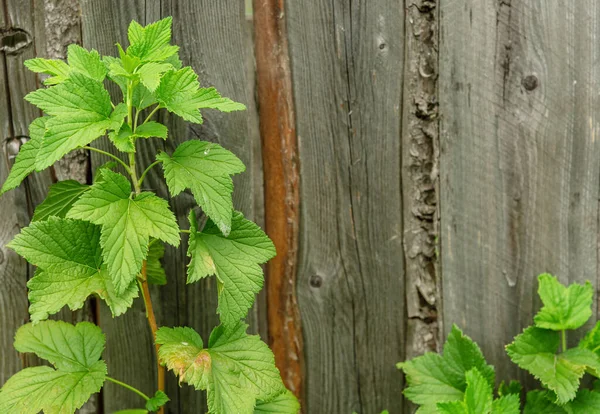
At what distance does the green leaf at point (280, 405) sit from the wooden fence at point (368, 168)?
274 millimetres

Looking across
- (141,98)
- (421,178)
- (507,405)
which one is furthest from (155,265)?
(507,405)

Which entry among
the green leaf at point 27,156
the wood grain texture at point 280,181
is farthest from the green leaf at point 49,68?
the wood grain texture at point 280,181

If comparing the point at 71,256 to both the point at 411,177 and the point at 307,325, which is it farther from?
the point at 411,177

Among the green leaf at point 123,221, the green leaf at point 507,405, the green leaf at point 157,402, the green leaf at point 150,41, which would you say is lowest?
the green leaf at point 507,405

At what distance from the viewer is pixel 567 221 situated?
6.42ft

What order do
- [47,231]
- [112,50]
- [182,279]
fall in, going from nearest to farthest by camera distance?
1. [47,231]
2. [112,50]
3. [182,279]

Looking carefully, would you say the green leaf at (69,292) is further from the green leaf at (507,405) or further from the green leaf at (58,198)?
the green leaf at (507,405)

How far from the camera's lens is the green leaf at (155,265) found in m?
1.80

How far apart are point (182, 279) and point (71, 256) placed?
44 cm

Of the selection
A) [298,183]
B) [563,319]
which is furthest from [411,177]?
[563,319]

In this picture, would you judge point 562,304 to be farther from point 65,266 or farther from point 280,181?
point 65,266

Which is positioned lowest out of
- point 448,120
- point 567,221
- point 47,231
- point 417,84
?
point 567,221

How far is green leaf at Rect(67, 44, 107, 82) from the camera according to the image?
156 cm

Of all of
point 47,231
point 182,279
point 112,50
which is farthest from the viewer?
point 182,279
